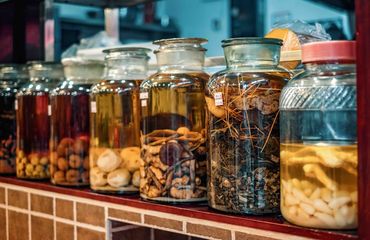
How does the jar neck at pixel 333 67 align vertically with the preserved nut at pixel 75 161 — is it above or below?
above

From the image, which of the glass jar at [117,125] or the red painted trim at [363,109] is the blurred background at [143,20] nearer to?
the glass jar at [117,125]

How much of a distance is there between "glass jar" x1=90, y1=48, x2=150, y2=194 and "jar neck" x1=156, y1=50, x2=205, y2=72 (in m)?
0.12

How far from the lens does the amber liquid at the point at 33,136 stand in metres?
1.49

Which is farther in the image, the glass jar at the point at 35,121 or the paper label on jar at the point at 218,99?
the glass jar at the point at 35,121

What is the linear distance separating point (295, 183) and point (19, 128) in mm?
933

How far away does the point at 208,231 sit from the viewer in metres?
1.01

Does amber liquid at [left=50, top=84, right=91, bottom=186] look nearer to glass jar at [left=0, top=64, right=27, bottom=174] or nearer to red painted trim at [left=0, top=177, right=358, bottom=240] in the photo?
red painted trim at [left=0, top=177, right=358, bottom=240]

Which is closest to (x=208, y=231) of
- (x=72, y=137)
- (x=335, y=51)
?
(x=335, y=51)

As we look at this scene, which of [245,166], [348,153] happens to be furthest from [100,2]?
[348,153]

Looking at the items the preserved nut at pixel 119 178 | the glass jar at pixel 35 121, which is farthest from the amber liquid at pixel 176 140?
the glass jar at pixel 35 121

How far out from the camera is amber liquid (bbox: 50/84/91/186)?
4.49ft

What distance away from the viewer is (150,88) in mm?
1155

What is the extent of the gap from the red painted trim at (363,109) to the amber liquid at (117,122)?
1.93 ft

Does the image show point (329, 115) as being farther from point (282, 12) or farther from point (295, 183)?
point (282, 12)
